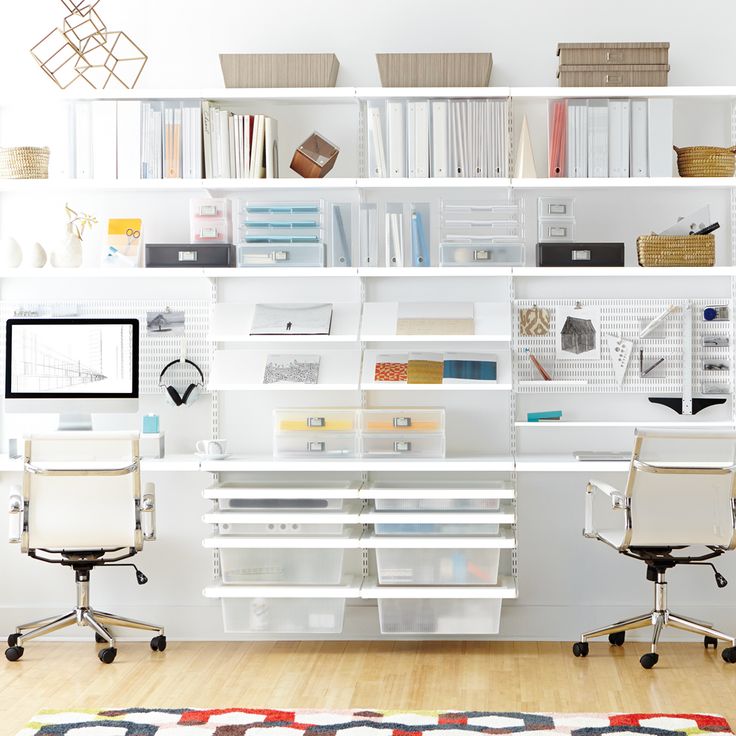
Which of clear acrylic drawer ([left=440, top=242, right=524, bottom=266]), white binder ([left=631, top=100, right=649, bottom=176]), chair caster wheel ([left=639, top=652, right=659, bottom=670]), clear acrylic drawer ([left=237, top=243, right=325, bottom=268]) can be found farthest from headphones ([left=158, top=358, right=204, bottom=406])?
chair caster wheel ([left=639, top=652, right=659, bottom=670])

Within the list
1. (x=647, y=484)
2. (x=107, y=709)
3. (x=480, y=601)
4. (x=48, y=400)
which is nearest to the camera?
(x=107, y=709)

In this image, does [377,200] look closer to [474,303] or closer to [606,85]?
[474,303]

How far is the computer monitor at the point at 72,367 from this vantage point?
4.21 meters

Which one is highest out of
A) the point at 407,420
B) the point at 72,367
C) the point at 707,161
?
the point at 707,161

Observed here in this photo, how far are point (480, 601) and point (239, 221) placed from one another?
178 centimetres

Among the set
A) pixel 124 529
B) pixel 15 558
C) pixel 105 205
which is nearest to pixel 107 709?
pixel 124 529

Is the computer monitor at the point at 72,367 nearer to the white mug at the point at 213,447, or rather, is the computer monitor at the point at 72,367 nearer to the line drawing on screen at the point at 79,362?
the line drawing on screen at the point at 79,362

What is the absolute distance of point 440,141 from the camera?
157 inches

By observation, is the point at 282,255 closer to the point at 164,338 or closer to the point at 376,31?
the point at 164,338

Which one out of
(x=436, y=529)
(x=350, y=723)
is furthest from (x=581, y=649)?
(x=350, y=723)

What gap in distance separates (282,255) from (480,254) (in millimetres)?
790

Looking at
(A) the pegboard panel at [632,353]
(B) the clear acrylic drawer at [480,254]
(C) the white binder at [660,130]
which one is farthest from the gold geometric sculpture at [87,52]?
(C) the white binder at [660,130]

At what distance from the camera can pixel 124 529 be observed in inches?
147

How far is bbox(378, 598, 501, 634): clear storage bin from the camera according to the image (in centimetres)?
390
